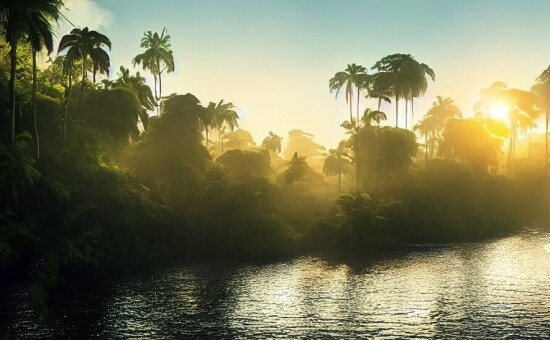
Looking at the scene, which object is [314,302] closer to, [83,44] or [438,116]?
[83,44]

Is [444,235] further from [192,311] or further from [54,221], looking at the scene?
[54,221]

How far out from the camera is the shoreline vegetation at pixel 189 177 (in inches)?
1930

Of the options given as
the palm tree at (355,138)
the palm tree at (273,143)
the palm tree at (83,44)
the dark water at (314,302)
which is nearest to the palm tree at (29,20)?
the palm tree at (83,44)

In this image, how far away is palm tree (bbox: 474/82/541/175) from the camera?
109625 mm

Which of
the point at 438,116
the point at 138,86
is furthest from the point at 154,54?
the point at 438,116

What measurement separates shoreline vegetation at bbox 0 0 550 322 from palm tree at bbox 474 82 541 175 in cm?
32

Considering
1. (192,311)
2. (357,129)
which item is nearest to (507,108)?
(357,129)

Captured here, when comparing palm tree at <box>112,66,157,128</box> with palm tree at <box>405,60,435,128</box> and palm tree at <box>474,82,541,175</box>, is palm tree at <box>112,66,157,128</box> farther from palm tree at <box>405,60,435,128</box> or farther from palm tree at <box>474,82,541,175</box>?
palm tree at <box>474,82,541,175</box>

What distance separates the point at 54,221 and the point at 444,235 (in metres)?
60.4

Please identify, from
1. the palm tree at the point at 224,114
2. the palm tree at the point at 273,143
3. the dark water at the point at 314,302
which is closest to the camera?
the dark water at the point at 314,302

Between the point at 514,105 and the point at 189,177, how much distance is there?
276ft

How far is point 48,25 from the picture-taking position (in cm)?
4575

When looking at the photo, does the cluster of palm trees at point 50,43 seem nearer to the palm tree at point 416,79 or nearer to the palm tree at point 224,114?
the palm tree at point 224,114

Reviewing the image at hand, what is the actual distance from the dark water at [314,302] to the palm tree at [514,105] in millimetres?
63427
